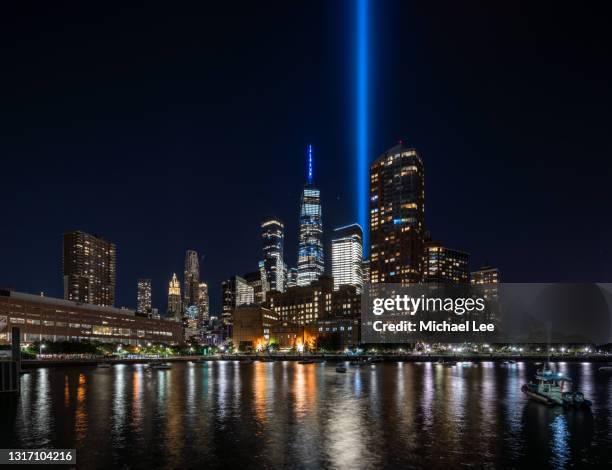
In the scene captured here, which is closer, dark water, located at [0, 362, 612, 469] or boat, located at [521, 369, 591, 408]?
dark water, located at [0, 362, 612, 469]

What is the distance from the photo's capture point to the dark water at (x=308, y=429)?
38.6 m

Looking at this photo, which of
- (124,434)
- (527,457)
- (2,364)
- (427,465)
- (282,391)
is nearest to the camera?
(427,465)

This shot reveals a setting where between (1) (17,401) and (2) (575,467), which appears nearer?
(2) (575,467)

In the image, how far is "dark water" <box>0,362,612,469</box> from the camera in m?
38.6

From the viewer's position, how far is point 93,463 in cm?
3678

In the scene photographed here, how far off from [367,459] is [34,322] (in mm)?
188739

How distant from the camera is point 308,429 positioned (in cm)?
4972

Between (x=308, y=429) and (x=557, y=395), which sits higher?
(x=308, y=429)

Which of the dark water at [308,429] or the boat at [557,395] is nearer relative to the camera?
the dark water at [308,429]

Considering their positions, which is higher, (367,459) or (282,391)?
(367,459)

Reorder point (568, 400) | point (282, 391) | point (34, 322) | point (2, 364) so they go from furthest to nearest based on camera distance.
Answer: point (34, 322), point (282, 391), point (2, 364), point (568, 400)

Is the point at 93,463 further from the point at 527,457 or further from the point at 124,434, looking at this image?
the point at 527,457

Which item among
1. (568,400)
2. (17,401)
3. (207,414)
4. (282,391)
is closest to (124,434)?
(207,414)

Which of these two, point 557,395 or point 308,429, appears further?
point 557,395
